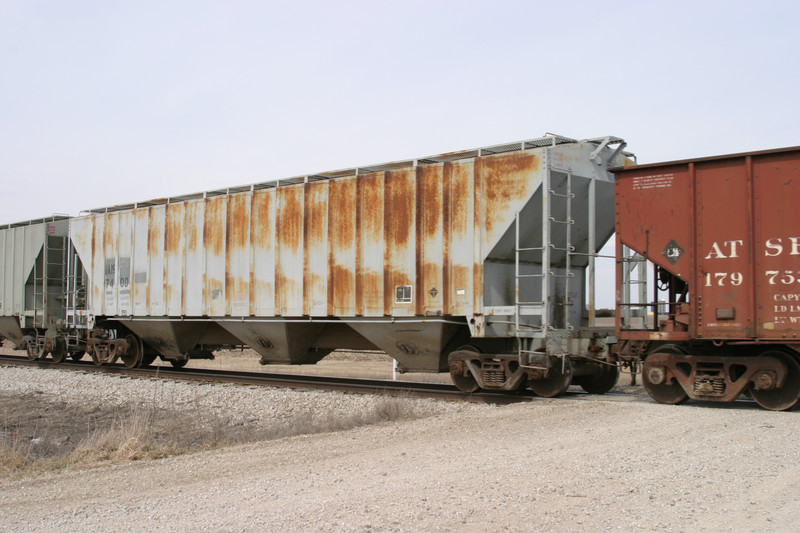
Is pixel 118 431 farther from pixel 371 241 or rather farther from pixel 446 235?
pixel 446 235

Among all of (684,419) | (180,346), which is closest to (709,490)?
(684,419)

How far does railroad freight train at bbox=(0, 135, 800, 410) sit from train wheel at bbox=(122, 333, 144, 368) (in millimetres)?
46

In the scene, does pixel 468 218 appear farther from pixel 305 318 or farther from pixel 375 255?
pixel 305 318

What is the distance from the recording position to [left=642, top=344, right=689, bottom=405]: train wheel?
1129cm

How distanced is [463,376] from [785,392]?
17.3 feet

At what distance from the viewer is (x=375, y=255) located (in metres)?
14.3

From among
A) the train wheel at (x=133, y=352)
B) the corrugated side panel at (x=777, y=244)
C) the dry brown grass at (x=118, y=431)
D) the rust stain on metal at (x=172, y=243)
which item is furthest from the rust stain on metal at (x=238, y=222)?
the corrugated side panel at (x=777, y=244)

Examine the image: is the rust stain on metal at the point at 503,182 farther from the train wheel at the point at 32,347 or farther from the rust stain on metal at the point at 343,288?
the train wheel at the point at 32,347

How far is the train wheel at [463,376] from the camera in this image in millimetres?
13289

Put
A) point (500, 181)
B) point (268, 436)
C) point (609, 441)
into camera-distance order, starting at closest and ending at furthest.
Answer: point (609, 441) < point (268, 436) < point (500, 181)

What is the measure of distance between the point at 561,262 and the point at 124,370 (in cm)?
1178

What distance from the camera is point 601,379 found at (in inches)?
549

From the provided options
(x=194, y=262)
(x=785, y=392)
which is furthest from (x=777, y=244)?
(x=194, y=262)

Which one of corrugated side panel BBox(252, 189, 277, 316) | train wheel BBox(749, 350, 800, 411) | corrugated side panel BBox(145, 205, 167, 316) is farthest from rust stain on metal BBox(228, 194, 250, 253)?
train wheel BBox(749, 350, 800, 411)
